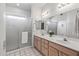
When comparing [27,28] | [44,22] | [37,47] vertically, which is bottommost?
[37,47]

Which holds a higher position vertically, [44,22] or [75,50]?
[44,22]

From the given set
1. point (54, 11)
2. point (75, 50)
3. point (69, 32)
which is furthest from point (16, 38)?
point (75, 50)

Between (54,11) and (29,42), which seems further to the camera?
(29,42)

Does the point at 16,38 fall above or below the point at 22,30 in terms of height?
below

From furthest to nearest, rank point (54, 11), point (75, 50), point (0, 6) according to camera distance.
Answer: point (54, 11)
point (75, 50)
point (0, 6)

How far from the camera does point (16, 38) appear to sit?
3.12 meters

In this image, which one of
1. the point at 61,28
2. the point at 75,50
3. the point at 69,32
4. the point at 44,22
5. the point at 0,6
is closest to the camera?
the point at 0,6

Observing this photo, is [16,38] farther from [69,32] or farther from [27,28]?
[69,32]

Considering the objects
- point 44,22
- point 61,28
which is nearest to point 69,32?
point 61,28

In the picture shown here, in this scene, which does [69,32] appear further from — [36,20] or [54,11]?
[36,20]

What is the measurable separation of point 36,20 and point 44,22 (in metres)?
0.35

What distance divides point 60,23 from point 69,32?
40 cm

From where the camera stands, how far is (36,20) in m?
3.37

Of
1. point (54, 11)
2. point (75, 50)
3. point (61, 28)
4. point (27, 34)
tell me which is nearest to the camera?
point (75, 50)
